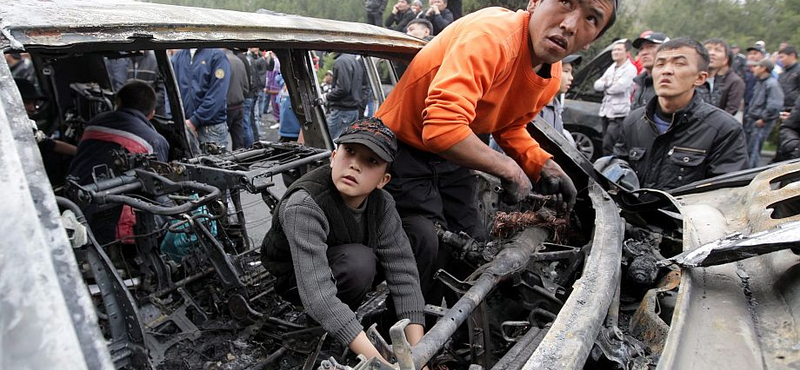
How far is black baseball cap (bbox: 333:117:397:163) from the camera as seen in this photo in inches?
74.9

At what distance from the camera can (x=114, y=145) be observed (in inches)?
124

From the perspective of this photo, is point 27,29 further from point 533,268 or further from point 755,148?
point 755,148

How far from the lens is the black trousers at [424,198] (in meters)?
2.44

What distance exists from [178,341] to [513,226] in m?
1.98

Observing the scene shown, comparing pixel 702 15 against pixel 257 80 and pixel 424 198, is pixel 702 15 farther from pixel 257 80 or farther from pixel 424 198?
pixel 424 198

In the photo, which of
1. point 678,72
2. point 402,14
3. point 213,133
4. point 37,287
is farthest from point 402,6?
point 37,287

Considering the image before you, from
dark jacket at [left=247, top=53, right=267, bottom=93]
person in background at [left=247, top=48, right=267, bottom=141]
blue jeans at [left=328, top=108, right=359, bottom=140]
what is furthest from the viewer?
dark jacket at [left=247, top=53, right=267, bottom=93]

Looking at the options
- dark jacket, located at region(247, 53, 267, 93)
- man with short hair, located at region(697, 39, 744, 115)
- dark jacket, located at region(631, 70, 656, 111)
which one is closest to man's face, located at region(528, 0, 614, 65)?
dark jacket, located at region(631, 70, 656, 111)

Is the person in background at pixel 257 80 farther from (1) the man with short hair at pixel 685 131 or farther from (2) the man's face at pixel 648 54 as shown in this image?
(1) the man with short hair at pixel 685 131

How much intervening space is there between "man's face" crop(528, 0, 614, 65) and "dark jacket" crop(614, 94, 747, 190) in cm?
147

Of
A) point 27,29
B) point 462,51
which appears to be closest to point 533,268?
point 462,51

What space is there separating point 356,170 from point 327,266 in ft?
1.30

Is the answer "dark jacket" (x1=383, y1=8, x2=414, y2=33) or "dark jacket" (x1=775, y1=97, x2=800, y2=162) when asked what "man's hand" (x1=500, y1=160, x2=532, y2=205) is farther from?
"dark jacket" (x1=383, y1=8, x2=414, y2=33)

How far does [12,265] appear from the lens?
88 cm
